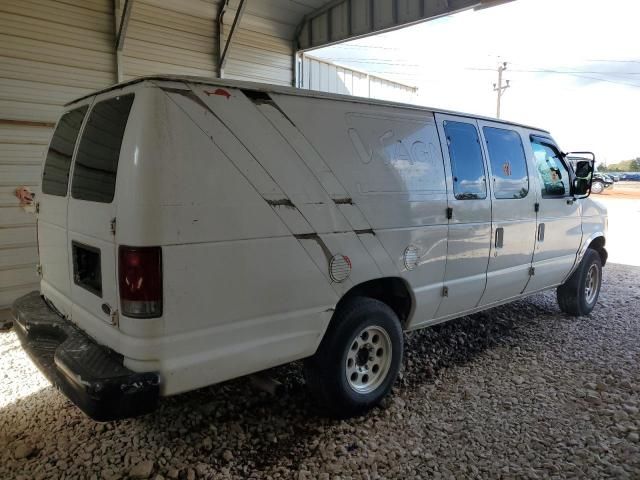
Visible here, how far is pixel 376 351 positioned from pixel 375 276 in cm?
62

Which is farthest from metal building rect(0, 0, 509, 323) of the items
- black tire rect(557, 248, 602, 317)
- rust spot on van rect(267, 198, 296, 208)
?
rust spot on van rect(267, 198, 296, 208)

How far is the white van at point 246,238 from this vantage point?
240 cm

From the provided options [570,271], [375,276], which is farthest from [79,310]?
[570,271]

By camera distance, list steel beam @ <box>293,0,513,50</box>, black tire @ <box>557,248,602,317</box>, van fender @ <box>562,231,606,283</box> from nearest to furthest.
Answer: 1. van fender @ <box>562,231,606,283</box>
2. black tire @ <box>557,248,602,317</box>
3. steel beam @ <box>293,0,513,50</box>

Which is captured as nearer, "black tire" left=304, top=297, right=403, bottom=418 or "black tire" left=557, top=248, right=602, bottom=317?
"black tire" left=304, top=297, right=403, bottom=418

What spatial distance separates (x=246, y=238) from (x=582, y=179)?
183 inches

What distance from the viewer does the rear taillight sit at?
2354 millimetres

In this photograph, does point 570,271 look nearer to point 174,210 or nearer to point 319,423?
point 319,423

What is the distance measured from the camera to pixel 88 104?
310 centimetres

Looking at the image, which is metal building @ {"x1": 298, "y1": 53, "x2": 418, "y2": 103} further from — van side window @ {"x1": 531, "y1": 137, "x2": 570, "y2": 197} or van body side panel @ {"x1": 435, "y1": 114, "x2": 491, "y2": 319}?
van body side panel @ {"x1": 435, "y1": 114, "x2": 491, "y2": 319}

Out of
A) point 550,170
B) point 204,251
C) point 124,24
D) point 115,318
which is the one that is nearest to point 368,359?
point 204,251

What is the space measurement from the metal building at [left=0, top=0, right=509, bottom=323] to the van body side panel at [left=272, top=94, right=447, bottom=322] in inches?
142

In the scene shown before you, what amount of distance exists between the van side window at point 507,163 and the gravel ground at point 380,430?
5.53 feet

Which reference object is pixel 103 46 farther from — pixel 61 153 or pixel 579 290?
pixel 579 290
